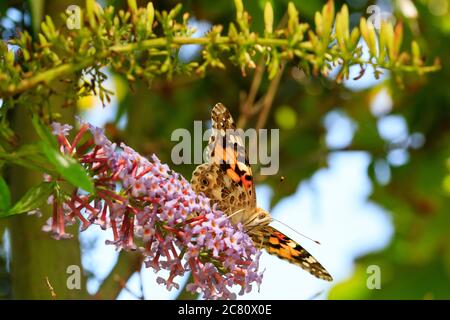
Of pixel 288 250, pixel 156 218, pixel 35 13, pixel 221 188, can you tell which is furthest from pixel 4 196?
pixel 288 250

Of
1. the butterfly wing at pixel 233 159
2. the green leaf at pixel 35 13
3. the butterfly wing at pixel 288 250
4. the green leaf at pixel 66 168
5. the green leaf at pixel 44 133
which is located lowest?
the butterfly wing at pixel 288 250

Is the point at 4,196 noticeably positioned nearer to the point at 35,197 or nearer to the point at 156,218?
the point at 35,197

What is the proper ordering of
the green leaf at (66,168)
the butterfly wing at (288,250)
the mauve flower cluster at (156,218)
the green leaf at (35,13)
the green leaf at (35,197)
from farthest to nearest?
the butterfly wing at (288,250) → the green leaf at (35,13) → the mauve flower cluster at (156,218) → the green leaf at (35,197) → the green leaf at (66,168)

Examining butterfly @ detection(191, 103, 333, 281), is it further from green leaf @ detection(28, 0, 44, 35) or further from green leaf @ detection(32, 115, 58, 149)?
green leaf @ detection(32, 115, 58, 149)

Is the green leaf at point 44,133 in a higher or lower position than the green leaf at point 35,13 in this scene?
lower

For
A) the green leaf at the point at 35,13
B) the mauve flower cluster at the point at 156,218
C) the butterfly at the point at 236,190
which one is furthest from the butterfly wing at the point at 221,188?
the green leaf at the point at 35,13

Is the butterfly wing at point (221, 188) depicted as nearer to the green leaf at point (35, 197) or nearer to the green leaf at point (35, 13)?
the green leaf at point (35, 13)
